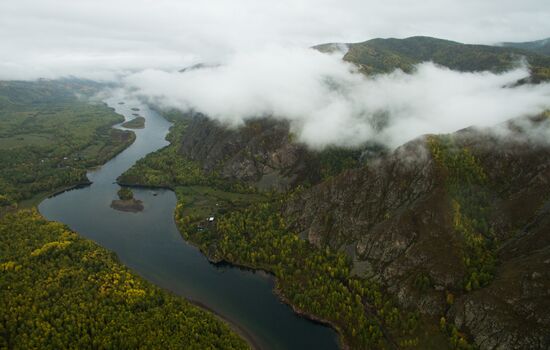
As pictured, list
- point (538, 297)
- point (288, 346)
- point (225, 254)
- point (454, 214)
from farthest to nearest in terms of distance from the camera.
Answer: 1. point (225, 254)
2. point (454, 214)
3. point (288, 346)
4. point (538, 297)

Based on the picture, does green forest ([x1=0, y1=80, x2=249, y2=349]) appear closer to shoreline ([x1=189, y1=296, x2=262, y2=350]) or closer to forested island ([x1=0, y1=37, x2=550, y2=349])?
forested island ([x1=0, y1=37, x2=550, y2=349])

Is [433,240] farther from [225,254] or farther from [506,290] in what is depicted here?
[225,254]

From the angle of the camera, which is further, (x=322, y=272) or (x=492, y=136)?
(x=492, y=136)

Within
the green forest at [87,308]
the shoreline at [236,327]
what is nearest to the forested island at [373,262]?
the green forest at [87,308]

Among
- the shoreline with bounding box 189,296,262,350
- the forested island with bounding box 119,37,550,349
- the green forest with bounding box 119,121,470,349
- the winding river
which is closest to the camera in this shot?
the forested island with bounding box 119,37,550,349

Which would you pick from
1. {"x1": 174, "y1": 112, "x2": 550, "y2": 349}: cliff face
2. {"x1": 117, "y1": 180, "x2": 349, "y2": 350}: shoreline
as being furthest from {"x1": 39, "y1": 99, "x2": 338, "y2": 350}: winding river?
{"x1": 174, "y1": 112, "x2": 550, "y2": 349}: cliff face

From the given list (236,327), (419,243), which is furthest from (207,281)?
(419,243)

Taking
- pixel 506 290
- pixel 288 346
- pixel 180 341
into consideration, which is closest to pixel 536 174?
pixel 506 290

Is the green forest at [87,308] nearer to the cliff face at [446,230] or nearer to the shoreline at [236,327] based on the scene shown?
the shoreline at [236,327]
